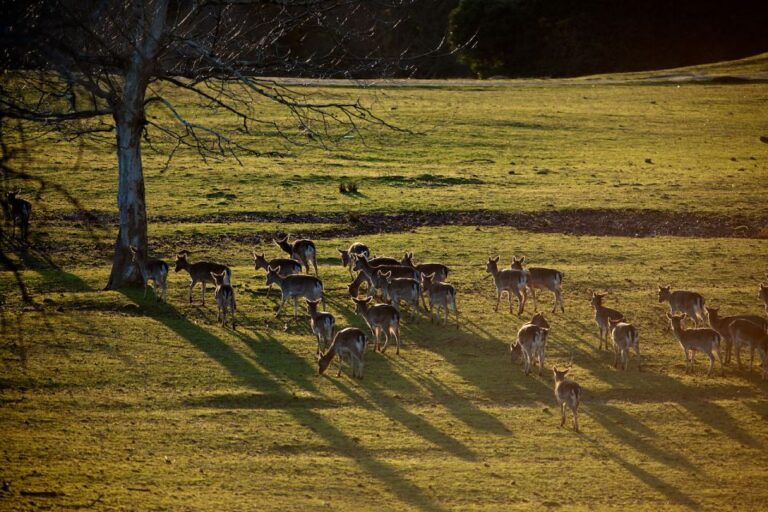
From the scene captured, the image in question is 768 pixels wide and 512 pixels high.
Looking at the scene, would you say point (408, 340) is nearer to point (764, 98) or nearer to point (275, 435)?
point (275, 435)

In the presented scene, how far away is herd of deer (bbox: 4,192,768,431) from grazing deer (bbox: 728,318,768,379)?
17mm

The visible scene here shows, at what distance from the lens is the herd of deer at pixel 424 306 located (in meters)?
16.3

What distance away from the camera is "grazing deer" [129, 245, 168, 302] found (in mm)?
19766

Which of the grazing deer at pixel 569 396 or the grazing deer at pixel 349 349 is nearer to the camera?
the grazing deer at pixel 569 396

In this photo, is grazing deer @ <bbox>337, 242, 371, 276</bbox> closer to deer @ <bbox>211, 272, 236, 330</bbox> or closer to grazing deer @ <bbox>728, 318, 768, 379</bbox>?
deer @ <bbox>211, 272, 236, 330</bbox>

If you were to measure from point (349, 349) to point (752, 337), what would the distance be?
6.91m

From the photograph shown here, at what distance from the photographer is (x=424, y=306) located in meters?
20.5

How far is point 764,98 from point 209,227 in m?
37.1

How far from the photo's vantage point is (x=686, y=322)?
65.0ft

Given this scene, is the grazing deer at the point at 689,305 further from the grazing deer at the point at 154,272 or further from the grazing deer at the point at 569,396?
the grazing deer at the point at 154,272

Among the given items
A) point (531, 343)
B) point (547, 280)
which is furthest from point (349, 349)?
point (547, 280)

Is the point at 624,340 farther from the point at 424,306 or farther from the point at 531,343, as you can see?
the point at 424,306

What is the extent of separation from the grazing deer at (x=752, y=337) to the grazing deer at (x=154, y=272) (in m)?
11.1

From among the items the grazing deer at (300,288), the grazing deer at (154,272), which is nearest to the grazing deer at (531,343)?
the grazing deer at (300,288)
